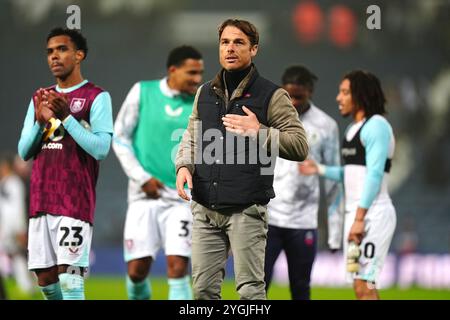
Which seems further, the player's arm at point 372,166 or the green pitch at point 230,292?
the green pitch at point 230,292

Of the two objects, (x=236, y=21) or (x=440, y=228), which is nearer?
(x=236, y=21)

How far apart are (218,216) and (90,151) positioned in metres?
1.31

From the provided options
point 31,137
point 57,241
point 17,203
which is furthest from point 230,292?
point 31,137

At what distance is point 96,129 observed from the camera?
6.51 meters

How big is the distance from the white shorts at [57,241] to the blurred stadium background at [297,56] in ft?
30.9

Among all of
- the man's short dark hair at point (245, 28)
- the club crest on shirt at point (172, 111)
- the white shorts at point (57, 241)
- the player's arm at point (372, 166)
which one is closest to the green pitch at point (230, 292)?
the club crest on shirt at point (172, 111)

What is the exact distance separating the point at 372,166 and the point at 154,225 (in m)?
2.01

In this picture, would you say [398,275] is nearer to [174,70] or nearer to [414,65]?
[414,65]

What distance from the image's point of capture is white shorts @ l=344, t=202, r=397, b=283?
7062 millimetres

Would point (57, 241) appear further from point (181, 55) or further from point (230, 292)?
point (230, 292)

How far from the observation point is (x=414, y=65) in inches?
673

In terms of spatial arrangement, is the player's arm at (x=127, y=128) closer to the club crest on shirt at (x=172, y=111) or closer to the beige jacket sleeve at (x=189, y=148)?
the club crest on shirt at (x=172, y=111)

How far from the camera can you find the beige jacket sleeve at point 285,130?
5.41m
